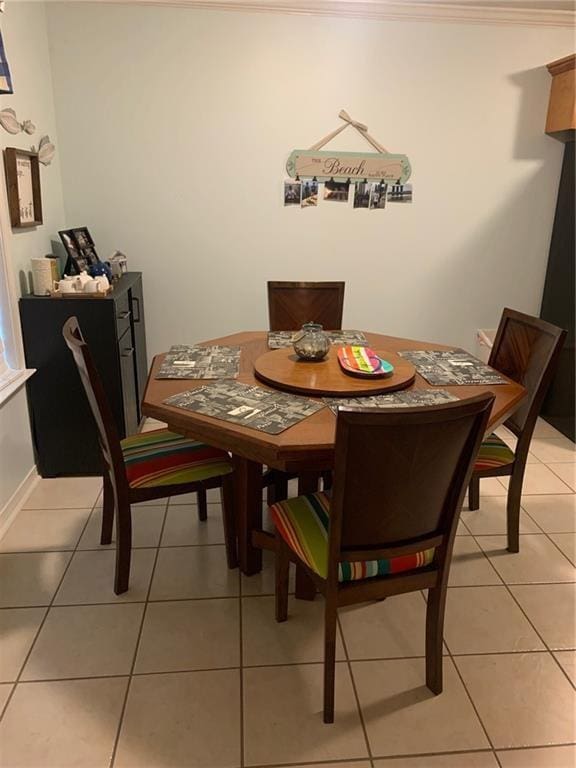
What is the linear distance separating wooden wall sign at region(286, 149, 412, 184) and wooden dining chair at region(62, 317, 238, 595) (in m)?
1.88

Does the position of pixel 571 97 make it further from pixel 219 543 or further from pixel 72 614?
pixel 72 614

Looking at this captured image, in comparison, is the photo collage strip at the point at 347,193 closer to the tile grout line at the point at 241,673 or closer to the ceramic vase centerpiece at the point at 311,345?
the ceramic vase centerpiece at the point at 311,345

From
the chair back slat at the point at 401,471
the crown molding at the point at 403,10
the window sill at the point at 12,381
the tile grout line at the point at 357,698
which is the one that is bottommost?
the tile grout line at the point at 357,698

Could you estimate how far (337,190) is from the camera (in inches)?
134

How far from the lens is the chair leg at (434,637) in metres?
1.61

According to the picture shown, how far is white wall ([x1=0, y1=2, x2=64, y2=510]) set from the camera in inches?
97.3

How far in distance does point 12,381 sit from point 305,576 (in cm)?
154

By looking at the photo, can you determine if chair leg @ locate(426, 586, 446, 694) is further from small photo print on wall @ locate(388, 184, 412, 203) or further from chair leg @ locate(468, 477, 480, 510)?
small photo print on wall @ locate(388, 184, 412, 203)

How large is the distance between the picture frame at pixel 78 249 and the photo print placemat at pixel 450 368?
1733 millimetres

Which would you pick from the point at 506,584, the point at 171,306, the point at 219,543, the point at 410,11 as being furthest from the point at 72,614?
the point at 410,11

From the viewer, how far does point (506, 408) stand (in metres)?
1.80

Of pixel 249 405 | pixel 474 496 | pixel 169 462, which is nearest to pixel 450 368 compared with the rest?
pixel 474 496

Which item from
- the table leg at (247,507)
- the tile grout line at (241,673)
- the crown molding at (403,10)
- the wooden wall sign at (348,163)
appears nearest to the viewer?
the tile grout line at (241,673)

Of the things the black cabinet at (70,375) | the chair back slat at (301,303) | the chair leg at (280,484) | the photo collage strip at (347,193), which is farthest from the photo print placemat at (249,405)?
the photo collage strip at (347,193)
